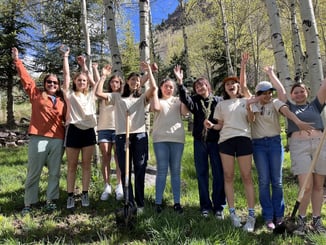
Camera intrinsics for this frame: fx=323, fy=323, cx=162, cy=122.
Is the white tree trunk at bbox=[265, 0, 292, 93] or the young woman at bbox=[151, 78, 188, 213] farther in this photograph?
the white tree trunk at bbox=[265, 0, 292, 93]

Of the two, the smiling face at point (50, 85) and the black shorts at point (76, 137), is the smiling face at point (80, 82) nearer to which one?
the smiling face at point (50, 85)

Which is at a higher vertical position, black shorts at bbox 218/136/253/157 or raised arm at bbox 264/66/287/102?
raised arm at bbox 264/66/287/102

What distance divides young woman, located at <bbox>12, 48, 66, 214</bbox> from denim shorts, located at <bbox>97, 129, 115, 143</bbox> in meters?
0.69

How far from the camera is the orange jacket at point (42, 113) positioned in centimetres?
491

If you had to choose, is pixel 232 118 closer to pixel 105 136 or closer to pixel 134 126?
pixel 134 126

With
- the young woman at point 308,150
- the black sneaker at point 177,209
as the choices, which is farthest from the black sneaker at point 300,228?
the black sneaker at point 177,209

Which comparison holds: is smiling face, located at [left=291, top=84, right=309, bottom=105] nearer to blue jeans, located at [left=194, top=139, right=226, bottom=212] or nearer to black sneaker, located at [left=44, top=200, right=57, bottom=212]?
blue jeans, located at [left=194, top=139, right=226, bottom=212]

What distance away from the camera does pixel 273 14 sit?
632 centimetres

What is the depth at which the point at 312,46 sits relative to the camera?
622cm

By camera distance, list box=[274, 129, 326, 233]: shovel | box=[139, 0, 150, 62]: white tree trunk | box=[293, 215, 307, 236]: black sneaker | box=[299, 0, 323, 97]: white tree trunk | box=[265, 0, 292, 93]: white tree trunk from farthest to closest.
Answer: box=[139, 0, 150, 62]: white tree trunk, box=[265, 0, 292, 93]: white tree trunk, box=[299, 0, 323, 97]: white tree trunk, box=[293, 215, 307, 236]: black sneaker, box=[274, 129, 326, 233]: shovel

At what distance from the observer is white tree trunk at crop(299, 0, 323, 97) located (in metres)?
6.12

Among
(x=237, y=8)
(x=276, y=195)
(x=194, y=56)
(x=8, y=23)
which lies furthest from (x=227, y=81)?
(x=194, y=56)

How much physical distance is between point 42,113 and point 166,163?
2.05 metres

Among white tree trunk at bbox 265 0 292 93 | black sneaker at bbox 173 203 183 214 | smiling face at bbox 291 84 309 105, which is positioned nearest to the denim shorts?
black sneaker at bbox 173 203 183 214
